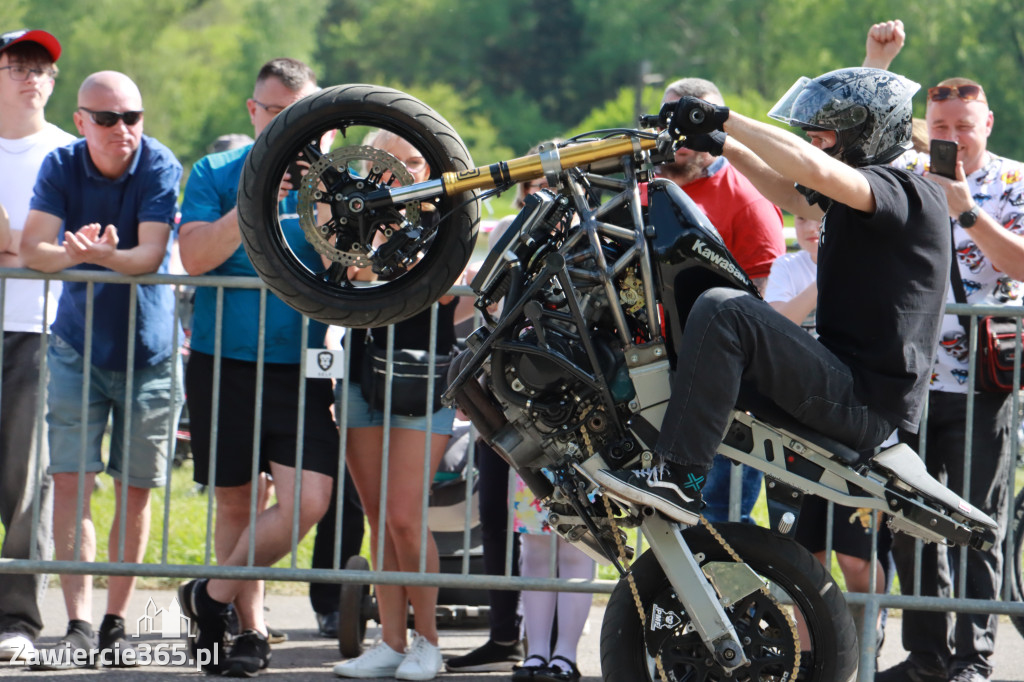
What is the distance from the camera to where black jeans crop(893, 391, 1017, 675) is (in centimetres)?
524

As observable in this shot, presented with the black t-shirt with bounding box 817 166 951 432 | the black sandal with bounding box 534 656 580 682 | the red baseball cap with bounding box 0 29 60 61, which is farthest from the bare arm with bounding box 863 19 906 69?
the red baseball cap with bounding box 0 29 60 61

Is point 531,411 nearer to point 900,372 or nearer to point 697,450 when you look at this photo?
point 697,450

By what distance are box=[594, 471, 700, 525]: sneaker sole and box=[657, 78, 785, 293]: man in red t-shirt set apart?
5.63 ft

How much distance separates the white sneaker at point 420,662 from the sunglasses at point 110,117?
2.40 metres

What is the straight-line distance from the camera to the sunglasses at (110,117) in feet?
18.0

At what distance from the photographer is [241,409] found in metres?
5.37

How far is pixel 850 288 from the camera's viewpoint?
418 cm

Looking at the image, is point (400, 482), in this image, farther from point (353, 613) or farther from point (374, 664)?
point (374, 664)

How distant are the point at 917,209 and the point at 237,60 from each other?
267 ft

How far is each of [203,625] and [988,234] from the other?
338 cm

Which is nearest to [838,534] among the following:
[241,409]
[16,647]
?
[241,409]

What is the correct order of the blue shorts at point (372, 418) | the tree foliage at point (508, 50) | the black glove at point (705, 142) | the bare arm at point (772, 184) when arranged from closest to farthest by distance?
the black glove at point (705, 142)
the bare arm at point (772, 184)
the blue shorts at point (372, 418)
the tree foliage at point (508, 50)

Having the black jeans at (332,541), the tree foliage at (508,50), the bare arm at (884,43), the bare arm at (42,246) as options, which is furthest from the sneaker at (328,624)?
the tree foliage at (508,50)

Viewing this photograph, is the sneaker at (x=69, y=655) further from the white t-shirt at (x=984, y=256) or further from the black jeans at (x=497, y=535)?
the white t-shirt at (x=984, y=256)
